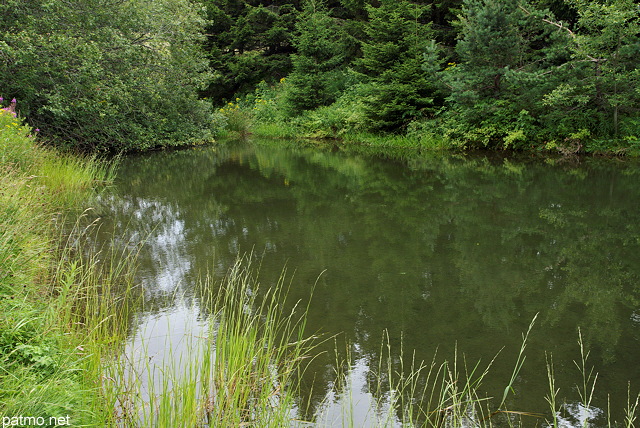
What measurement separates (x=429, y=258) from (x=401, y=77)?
11278mm

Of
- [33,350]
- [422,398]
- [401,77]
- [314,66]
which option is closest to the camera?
[33,350]

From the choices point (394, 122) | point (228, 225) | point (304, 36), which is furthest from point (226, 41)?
point (228, 225)

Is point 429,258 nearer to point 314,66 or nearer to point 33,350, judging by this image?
point 33,350

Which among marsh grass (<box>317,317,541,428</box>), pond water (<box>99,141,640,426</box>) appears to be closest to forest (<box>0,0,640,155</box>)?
pond water (<box>99,141,640,426</box>)

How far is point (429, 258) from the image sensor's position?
5910mm

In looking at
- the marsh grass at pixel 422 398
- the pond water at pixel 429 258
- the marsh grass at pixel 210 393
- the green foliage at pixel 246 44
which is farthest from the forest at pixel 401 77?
the marsh grass at pixel 422 398

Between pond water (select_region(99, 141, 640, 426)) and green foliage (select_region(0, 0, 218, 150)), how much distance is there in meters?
2.24

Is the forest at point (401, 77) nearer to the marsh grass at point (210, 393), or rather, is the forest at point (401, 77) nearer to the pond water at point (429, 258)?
the pond water at point (429, 258)

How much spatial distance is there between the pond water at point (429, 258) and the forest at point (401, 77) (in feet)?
5.93

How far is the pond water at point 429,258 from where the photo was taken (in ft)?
12.0

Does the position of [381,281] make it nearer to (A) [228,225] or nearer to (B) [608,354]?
(B) [608,354]

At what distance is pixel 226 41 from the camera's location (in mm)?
27531

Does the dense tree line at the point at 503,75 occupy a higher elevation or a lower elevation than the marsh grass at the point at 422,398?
higher

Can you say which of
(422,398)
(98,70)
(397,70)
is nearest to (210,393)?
(422,398)
